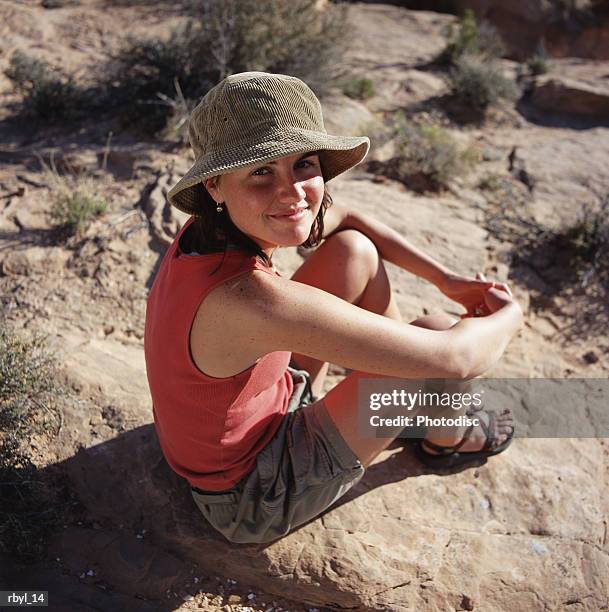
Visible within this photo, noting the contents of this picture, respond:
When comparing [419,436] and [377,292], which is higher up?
[377,292]

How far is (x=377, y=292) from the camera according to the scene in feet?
8.10

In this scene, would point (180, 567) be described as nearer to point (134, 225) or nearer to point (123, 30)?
point (134, 225)

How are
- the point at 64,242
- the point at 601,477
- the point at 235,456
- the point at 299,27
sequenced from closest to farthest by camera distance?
the point at 235,456 < the point at 601,477 < the point at 64,242 < the point at 299,27

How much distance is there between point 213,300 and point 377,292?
0.98m

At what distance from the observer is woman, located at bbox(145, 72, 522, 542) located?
1.64m

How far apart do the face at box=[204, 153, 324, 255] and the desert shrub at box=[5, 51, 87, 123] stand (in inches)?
129

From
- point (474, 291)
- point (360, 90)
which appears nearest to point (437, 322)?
point (474, 291)

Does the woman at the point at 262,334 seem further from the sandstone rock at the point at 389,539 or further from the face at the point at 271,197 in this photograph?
the sandstone rock at the point at 389,539

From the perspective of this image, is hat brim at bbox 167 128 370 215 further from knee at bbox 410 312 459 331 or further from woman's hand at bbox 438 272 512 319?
woman's hand at bbox 438 272 512 319

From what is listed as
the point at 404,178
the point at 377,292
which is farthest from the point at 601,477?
the point at 404,178

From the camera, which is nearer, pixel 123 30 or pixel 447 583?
pixel 447 583

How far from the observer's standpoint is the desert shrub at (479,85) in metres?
5.43

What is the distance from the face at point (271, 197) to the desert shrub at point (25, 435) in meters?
1.20

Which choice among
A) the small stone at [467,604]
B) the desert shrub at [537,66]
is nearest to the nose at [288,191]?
the small stone at [467,604]
